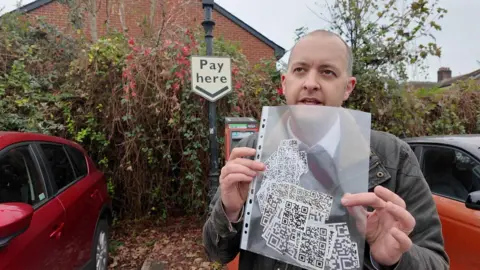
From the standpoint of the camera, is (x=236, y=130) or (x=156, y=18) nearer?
(x=236, y=130)

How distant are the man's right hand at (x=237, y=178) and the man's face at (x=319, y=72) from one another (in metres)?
0.31

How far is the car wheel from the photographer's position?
319 centimetres

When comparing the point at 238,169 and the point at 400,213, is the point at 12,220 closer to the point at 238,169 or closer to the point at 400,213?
the point at 238,169

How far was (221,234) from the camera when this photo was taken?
109 centimetres

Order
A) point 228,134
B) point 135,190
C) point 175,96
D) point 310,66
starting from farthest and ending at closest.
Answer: point 135,190, point 175,96, point 228,134, point 310,66

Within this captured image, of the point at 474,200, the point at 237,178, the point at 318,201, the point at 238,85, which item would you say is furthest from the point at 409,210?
the point at 238,85

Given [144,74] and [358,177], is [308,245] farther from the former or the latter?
[144,74]

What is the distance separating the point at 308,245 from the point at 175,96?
12.9 feet

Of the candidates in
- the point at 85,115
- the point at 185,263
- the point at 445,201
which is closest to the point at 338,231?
the point at 445,201

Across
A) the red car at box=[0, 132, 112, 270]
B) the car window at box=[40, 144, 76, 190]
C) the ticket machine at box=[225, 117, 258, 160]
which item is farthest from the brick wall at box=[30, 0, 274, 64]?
the red car at box=[0, 132, 112, 270]

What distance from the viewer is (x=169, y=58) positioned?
4.78 metres

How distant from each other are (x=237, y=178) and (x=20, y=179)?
2.20m

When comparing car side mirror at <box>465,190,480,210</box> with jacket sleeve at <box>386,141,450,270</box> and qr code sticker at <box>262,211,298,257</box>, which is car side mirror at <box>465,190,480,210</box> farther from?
qr code sticker at <box>262,211,298,257</box>

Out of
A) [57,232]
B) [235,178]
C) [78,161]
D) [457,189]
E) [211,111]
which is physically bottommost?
[57,232]
